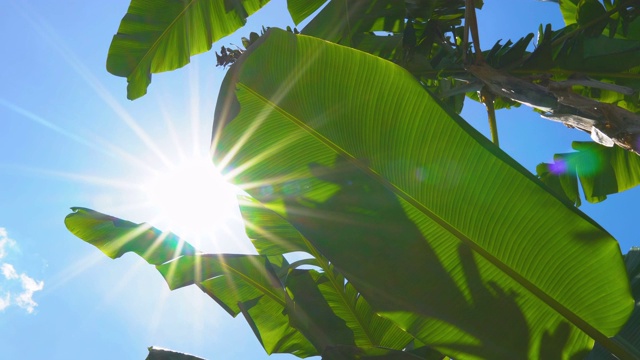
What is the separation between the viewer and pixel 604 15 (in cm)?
210

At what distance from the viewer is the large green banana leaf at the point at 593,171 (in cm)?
236

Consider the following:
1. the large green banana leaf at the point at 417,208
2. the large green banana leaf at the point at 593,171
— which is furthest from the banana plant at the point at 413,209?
the large green banana leaf at the point at 593,171

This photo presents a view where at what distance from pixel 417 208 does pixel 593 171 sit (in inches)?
75.3

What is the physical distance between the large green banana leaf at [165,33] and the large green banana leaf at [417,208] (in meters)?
1.49

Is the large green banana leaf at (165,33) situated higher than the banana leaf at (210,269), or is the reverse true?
the large green banana leaf at (165,33)

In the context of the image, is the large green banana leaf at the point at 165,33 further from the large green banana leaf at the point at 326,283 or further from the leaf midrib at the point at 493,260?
the leaf midrib at the point at 493,260

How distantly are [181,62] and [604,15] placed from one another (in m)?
2.09

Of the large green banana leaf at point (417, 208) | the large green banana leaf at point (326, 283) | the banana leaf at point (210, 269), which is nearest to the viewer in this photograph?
the large green banana leaf at point (417, 208)

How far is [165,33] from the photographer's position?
2365 mm

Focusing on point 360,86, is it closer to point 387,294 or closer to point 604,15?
point 387,294

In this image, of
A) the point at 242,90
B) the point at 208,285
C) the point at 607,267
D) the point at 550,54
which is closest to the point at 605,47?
the point at 550,54

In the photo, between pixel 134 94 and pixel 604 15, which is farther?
pixel 134 94

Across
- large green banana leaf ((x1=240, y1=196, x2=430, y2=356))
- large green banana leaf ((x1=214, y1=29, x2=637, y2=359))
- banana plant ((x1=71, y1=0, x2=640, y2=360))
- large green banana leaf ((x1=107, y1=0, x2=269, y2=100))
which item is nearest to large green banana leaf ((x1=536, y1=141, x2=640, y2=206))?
banana plant ((x1=71, y1=0, x2=640, y2=360))

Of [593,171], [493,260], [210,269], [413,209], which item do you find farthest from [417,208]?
[593,171]
